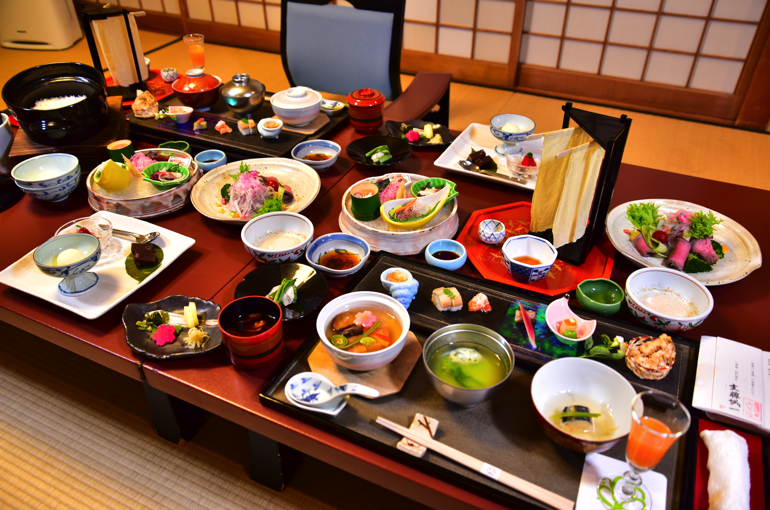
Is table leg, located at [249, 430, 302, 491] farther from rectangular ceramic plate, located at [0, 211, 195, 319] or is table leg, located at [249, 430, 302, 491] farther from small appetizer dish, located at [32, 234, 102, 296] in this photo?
Answer: small appetizer dish, located at [32, 234, 102, 296]

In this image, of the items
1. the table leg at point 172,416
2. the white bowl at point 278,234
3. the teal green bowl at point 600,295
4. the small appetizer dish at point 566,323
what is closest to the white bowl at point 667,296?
the teal green bowl at point 600,295

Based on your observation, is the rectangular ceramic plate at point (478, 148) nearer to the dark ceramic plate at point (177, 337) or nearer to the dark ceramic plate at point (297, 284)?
the dark ceramic plate at point (297, 284)

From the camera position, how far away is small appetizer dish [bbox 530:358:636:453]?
105 centimetres

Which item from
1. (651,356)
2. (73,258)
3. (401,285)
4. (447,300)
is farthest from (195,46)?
(651,356)

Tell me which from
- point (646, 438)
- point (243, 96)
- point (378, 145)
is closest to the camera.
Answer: point (646, 438)

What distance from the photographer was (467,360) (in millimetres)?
1242

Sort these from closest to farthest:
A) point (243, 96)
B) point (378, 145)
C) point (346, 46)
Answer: point (378, 145), point (243, 96), point (346, 46)

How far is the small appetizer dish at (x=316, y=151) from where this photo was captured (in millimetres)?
2139

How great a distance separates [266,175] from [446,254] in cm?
89

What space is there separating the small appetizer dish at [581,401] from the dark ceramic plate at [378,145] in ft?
3.93

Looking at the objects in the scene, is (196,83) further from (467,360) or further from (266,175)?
(467,360)

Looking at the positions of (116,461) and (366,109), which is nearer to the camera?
(116,461)

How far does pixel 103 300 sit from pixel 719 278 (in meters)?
1.88

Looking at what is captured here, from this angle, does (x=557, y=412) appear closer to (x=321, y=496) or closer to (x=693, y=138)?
Answer: (x=321, y=496)
